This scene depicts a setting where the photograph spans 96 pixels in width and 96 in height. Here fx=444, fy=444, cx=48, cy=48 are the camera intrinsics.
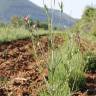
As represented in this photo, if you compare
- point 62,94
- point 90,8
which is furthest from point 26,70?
point 90,8

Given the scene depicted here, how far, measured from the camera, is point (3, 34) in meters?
8.15

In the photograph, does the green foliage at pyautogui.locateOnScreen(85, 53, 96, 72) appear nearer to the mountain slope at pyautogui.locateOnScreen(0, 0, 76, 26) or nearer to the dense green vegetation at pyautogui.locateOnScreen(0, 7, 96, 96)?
the dense green vegetation at pyautogui.locateOnScreen(0, 7, 96, 96)

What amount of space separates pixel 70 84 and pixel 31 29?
3.41 ft

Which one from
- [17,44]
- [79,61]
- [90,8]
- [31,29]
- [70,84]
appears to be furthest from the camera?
[90,8]

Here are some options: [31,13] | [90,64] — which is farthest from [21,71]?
[31,13]

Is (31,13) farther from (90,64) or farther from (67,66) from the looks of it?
(67,66)

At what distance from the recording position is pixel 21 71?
17.7ft

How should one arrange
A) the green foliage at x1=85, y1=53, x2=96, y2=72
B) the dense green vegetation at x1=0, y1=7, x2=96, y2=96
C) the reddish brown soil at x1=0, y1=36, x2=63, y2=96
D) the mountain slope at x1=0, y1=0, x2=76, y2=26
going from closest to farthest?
the dense green vegetation at x1=0, y1=7, x2=96, y2=96 < the reddish brown soil at x1=0, y1=36, x2=63, y2=96 < the mountain slope at x1=0, y1=0, x2=76, y2=26 < the green foliage at x1=85, y1=53, x2=96, y2=72

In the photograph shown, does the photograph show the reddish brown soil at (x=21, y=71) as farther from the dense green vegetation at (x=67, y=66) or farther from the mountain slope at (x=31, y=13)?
the mountain slope at (x=31, y=13)

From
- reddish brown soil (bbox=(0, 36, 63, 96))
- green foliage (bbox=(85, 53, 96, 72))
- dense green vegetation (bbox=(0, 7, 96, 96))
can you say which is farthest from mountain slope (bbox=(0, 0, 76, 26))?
green foliage (bbox=(85, 53, 96, 72))

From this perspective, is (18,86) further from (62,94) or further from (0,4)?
(0,4)

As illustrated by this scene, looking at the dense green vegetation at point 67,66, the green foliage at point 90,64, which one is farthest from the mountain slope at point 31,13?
the green foliage at point 90,64

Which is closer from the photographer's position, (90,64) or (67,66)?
(67,66)

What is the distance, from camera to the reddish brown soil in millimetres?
4594
